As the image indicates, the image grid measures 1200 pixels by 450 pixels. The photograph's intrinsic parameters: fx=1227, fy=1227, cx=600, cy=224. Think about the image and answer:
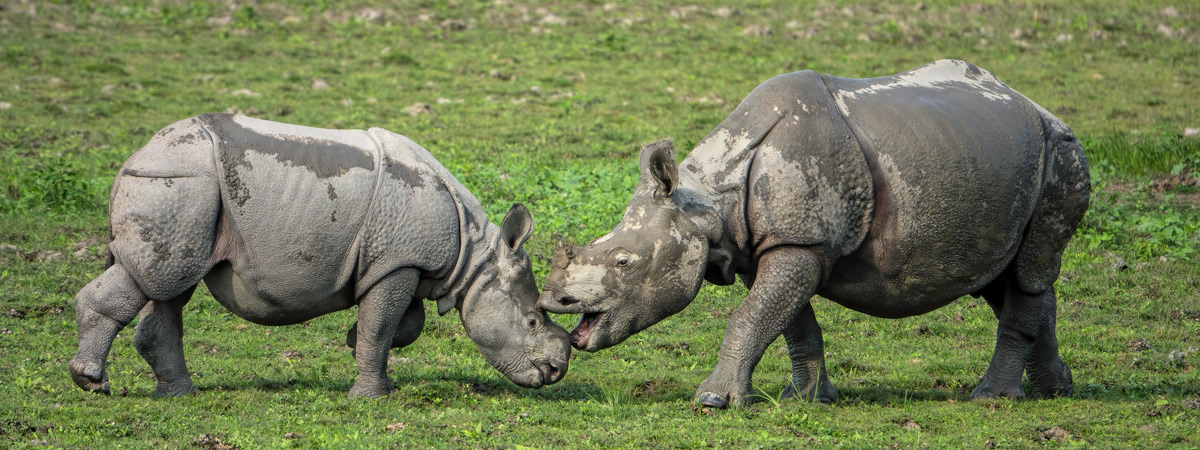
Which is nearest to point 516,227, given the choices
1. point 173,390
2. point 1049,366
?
point 173,390

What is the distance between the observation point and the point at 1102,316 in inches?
397

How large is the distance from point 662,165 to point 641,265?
0.57m

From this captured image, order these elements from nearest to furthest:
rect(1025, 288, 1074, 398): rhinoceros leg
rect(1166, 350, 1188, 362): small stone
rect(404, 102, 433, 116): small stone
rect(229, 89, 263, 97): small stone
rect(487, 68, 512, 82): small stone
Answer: rect(1025, 288, 1074, 398): rhinoceros leg, rect(1166, 350, 1188, 362): small stone, rect(404, 102, 433, 116): small stone, rect(229, 89, 263, 97): small stone, rect(487, 68, 512, 82): small stone

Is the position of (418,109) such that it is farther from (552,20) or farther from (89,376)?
(89,376)

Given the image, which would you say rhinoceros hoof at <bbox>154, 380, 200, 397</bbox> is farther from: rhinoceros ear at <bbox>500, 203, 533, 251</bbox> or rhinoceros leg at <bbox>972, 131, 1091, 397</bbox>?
rhinoceros leg at <bbox>972, 131, 1091, 397</bbox>

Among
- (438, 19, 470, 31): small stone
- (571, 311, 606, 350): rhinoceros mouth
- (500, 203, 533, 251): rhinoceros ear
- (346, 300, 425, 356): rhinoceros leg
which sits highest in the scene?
(500, 203, 533, 251): rhinoceros ear

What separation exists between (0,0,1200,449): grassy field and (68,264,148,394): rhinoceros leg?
0.74 ft

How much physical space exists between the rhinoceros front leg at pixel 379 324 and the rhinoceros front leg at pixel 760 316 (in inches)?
75.6

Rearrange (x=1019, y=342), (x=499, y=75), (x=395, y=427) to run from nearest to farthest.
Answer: (x=395, y=427), (x=1019, y=342), (x=499, y=75)

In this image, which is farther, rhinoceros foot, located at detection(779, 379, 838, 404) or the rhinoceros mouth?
rhinoceros foot, located at detection(779, 379, 838, 404)

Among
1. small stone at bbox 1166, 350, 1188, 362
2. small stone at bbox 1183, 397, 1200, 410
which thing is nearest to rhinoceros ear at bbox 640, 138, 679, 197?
small stone at bbox 1183, 397, 1200, 410

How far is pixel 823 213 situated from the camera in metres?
6.80

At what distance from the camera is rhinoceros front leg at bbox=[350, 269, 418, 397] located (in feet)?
24.5

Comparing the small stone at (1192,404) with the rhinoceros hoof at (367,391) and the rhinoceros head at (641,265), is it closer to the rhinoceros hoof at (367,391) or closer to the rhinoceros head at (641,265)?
the rhinoceros head at (641,265)
